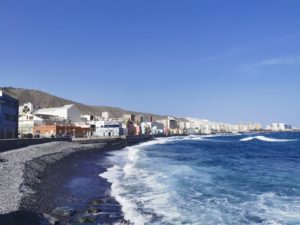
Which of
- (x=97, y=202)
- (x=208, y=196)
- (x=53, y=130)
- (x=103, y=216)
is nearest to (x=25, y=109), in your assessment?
(x=53, y=130)

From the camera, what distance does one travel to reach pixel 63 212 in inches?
666

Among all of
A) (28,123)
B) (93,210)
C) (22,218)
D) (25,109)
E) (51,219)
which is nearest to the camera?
(22,218)

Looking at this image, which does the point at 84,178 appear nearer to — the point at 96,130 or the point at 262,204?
the point at 262,204

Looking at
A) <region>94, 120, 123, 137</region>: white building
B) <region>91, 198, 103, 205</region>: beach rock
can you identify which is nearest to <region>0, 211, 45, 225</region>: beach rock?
<region>91, 198, 103, 205</region>: beach rock

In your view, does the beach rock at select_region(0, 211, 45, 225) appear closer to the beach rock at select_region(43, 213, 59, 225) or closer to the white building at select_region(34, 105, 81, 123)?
the beach rock at select_region(43, 213, 59, 225)

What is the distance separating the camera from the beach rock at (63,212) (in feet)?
54.8

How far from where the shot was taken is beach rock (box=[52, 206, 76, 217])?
16703 millimetres

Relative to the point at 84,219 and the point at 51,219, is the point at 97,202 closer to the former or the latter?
the point at 84,219

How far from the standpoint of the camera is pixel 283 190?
24.2 meters

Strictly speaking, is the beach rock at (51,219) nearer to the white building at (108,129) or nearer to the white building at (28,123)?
the white building at (28,123)

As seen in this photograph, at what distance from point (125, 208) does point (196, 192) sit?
6.17 m

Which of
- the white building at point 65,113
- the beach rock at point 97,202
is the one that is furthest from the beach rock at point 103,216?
the white building at point 65,113

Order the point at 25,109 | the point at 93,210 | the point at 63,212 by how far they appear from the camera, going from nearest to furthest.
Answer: the point at 63,212
the point at 93,210
the point at 25,109

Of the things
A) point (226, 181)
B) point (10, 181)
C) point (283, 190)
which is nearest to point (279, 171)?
point (226, 181)
